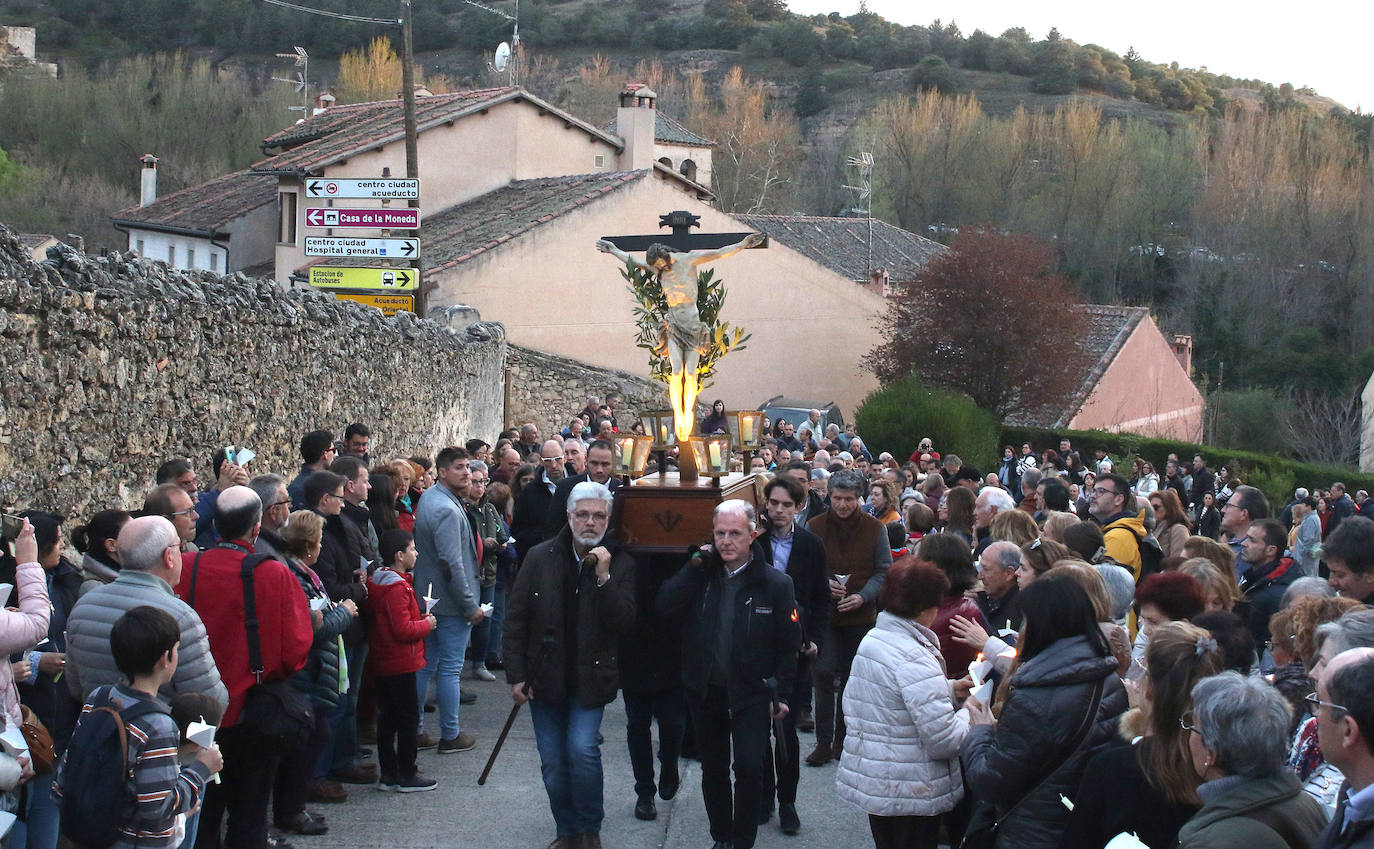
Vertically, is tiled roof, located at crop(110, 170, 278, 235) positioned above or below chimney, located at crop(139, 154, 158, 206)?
below

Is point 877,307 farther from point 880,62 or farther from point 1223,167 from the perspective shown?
point 880,62

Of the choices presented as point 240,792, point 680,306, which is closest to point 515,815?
point 240,792

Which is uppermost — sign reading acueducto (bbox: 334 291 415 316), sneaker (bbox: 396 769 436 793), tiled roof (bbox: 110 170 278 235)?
tiled roof (bbox: 110 170 278 235)

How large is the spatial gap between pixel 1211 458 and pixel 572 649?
26.6 metres

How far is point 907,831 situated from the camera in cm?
543

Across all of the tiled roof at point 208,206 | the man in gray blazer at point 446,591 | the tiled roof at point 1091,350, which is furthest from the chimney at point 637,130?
the man in gray blazer at point 446,591

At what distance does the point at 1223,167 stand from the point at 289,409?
5429 centimetres

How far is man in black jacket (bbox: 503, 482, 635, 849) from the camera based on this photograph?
6469 mm

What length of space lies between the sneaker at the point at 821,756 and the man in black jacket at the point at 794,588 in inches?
21.1

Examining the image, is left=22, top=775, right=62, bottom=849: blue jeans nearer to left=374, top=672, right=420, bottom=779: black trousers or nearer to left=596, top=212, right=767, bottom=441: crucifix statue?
left=374, top=672, right=420, bottom=779: black trousers

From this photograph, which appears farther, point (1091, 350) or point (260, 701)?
point (1091, 350)

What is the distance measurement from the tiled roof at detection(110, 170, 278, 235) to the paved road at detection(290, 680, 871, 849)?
87.3 ft

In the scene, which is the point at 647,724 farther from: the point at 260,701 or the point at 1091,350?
the point at 1091,350

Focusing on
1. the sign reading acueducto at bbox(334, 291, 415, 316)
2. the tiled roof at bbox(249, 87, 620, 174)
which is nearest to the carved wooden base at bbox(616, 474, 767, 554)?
the sign reading acueducto at bbox(334, 291, 415, 316)
